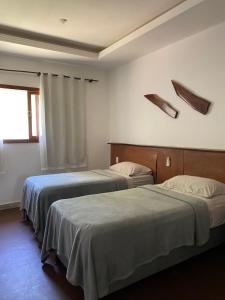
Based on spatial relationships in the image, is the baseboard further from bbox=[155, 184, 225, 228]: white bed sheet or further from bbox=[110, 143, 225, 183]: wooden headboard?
bbox=[155, 184, 225, 228]: white bed sheet

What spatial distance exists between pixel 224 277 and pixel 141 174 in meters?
1.78

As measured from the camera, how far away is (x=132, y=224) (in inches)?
72.2

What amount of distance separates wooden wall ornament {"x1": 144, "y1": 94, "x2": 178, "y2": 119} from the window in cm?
197

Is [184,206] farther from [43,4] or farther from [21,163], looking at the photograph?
[21,163]

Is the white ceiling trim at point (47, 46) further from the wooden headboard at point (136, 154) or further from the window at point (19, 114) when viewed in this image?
the wooden headboard at point (136, 154)

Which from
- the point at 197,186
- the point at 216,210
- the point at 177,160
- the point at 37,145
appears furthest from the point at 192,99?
the point at 37,145

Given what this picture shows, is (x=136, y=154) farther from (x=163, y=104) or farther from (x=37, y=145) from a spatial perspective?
(x=37, y=145)

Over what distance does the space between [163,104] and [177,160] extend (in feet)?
2.85

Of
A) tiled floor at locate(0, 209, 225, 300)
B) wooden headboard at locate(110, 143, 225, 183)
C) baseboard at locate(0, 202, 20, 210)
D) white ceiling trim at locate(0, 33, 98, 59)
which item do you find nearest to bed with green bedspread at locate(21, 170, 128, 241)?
tiled floor at locate(0, 209, 225, 300)

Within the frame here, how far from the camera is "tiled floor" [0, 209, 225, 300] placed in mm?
1856

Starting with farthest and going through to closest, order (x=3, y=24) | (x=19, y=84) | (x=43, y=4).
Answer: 1. (x=19, y=84)
2. (x=3, y=24)
3. (x=43, y=4)

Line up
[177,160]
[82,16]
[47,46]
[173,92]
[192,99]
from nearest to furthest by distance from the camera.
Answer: [82,16]
[192,99]
[177,160]
[173,92]
[47,46]

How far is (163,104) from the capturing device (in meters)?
3.49

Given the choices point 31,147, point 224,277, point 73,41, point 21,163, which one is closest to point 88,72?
point 73,41
